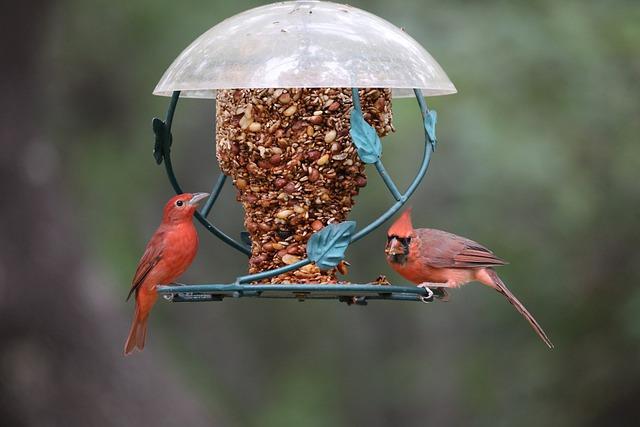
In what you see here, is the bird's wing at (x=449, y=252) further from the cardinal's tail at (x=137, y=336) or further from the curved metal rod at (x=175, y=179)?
the cardinal's tail at (x=137, y=336)

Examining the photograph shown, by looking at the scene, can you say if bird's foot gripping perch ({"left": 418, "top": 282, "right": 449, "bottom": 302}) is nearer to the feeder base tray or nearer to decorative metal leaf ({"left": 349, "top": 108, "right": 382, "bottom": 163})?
the feeder base tray

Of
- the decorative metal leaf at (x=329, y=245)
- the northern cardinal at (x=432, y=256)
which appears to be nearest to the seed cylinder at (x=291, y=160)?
the northern cardinal at (x=432, y=256)

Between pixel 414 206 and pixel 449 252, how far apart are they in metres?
3.42

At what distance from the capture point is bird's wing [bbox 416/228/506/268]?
5125mm

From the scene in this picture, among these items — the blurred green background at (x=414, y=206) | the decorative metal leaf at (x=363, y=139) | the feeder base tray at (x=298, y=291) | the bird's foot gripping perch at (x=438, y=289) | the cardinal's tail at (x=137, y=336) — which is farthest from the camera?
the blurred green background at (x=414, y=206)

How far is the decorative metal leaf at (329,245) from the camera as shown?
424 centimetres

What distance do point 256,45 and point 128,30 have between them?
447 centimetres

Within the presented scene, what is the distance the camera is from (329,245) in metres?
4.25

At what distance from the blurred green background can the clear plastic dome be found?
2450 millimetres

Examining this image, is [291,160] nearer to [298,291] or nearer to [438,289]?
[298,291]

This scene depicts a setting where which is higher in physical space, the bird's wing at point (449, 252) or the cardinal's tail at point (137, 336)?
the bird's wing at point (449, 252)

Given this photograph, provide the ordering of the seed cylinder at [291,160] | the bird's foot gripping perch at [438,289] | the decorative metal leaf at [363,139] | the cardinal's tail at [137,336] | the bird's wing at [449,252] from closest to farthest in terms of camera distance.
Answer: the decorative metal leaf at [363,139], the seed cylinder at [291,160], the bird's foot gripping perch at [438,289], the bird's wing at [449,252], the cardinal's tail at [137,336]

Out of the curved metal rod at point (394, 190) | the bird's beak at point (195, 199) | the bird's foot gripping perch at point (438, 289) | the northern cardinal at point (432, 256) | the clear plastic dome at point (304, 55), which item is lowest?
the bird's foot gripping perch at point (438, 289)

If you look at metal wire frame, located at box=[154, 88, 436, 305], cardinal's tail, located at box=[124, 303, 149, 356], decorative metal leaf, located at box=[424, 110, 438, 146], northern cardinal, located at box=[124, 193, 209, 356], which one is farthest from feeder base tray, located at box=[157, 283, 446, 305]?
cardinal's tail, located at box=[124, 303, 149, 356]
